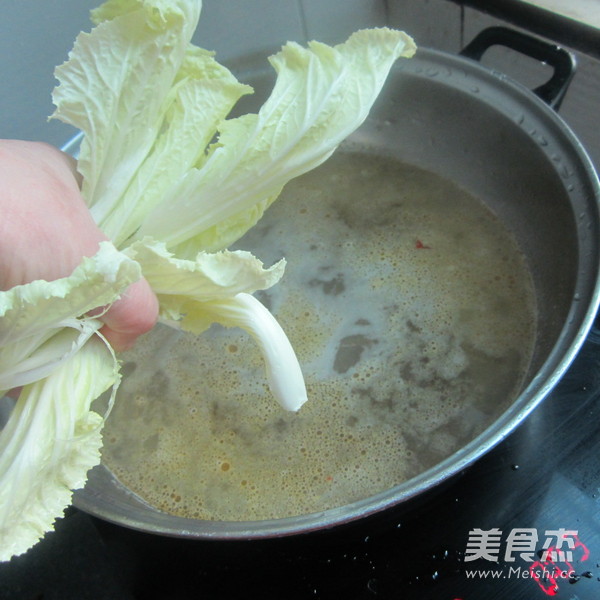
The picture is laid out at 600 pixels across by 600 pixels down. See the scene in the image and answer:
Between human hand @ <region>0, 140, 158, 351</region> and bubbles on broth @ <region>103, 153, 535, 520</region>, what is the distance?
0.29m

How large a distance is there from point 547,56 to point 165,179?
0.58m

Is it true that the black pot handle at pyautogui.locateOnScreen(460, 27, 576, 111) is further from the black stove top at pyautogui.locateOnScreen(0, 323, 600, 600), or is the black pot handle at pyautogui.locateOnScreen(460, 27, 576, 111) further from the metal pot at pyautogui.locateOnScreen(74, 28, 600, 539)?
the black stove top at pyautogui.locateOnScreen(0, 323, 600, 600)

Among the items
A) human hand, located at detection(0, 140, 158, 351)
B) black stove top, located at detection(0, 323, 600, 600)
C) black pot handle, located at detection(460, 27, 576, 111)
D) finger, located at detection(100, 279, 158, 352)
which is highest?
black pot handle, located at detection(460, 27, 576, 111)

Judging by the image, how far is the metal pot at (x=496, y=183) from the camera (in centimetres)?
63

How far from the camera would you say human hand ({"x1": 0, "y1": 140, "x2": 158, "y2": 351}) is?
20.3 inches

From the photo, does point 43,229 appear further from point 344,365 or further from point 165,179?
point 344,365

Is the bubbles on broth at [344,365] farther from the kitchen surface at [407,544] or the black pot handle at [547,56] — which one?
the black pot handle at [547,56]

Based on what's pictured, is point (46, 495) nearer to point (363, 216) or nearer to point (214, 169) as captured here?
point (214, 169)

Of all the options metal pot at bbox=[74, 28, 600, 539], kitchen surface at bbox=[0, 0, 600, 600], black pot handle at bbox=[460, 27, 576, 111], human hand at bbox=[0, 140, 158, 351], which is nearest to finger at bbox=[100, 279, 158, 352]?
human hand at bbox=[0, 140, 158, 351]

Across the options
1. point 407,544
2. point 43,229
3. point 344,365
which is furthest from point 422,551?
point 43,229

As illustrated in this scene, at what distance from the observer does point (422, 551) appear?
2.52 ft

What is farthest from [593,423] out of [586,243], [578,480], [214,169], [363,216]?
[214,169]

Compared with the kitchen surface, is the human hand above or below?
above

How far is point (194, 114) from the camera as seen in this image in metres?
0.75
